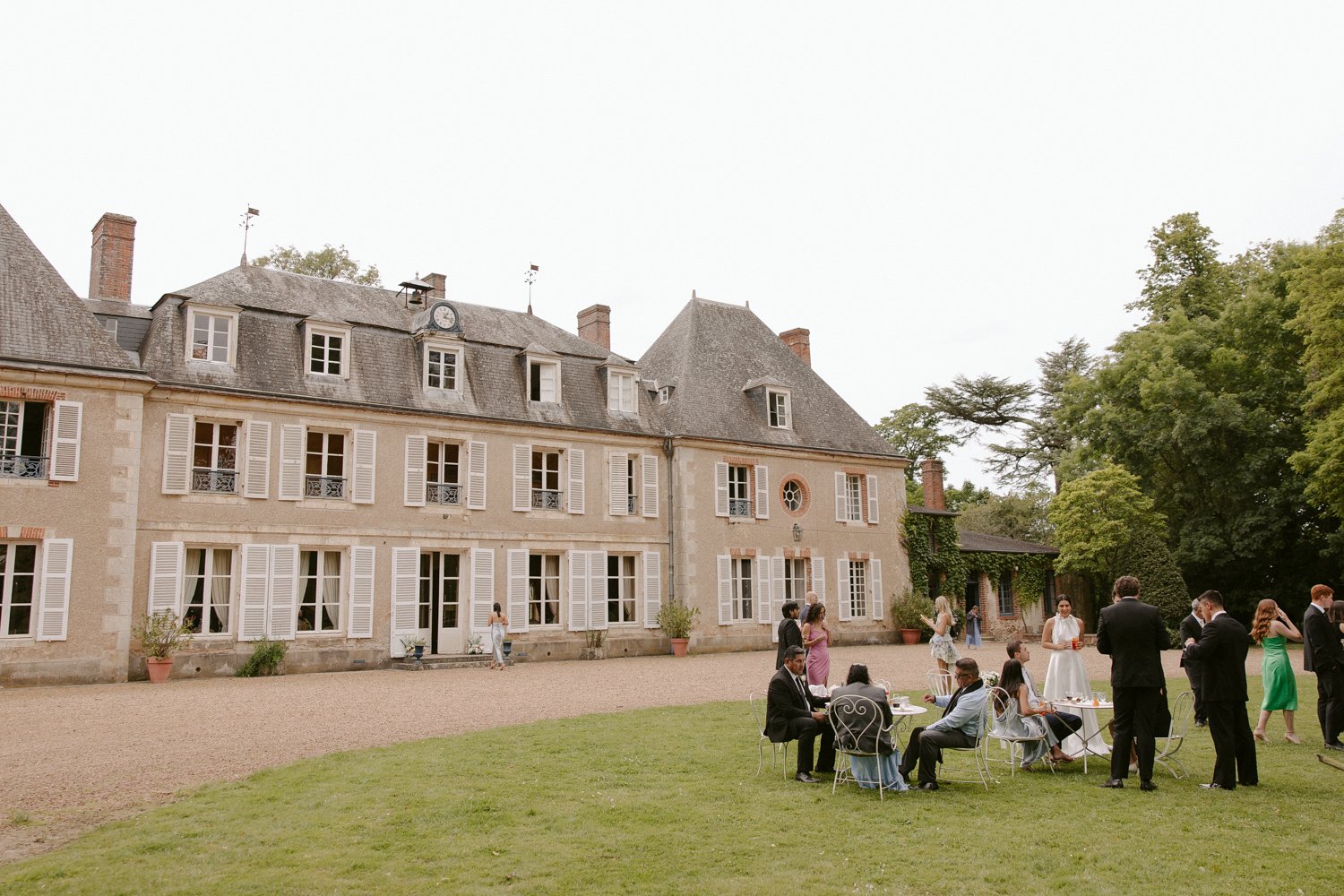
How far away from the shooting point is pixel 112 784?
7766 millimetres

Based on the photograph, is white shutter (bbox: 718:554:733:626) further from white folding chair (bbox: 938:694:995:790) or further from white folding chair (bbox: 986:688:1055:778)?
white folding chair (bbox: 986:688:1055:778)

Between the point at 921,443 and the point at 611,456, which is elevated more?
the point at 921,443

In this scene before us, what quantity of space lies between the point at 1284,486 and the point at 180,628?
26883 millimetres

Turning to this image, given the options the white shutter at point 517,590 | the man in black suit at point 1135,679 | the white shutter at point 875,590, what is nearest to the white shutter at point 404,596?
the white shutter at point 517,590

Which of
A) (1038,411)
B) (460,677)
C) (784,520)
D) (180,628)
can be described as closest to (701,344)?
(784,520)

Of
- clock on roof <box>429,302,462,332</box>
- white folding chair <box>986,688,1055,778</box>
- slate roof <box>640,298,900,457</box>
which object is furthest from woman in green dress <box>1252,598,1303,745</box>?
clock on roof <box>429,302,462,332</box>

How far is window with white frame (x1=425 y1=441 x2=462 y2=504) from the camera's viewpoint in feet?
66.3

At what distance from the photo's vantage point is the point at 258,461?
717 inches

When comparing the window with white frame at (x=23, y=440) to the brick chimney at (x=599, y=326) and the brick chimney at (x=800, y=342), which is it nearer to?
the brick chimney at (x=599, y=326)

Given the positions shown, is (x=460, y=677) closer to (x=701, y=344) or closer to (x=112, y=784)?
(x=112, y=784)

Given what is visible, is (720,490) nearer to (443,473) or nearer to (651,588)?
(651,588)

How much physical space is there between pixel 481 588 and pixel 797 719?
13528 millimetres

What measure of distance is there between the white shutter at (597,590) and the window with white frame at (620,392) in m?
3.59

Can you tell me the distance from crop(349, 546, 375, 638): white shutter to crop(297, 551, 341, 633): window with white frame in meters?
0.30
